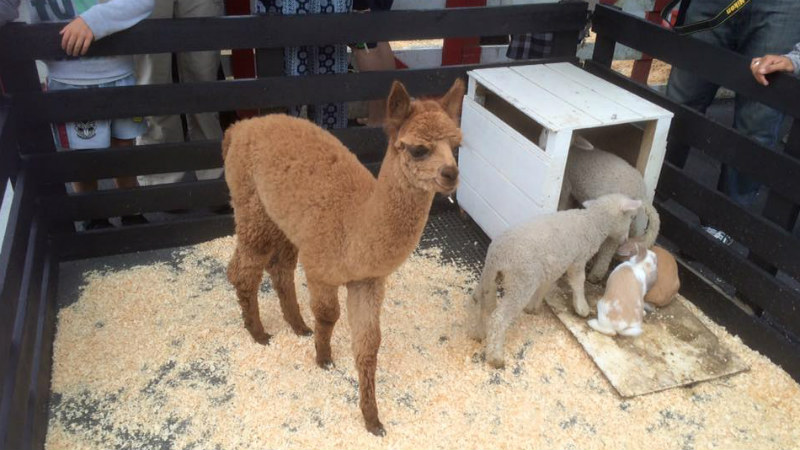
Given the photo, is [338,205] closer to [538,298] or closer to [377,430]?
[377,430]

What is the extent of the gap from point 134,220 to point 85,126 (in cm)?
86

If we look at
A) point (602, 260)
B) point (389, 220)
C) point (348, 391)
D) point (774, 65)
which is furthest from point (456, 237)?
point (774, 65)

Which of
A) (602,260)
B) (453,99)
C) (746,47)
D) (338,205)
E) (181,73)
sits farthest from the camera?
(181,73)

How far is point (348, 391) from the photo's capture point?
3029 mm

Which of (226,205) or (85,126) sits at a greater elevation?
(85,126)

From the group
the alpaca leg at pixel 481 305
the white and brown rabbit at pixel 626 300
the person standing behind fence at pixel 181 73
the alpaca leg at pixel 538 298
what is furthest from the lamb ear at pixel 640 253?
the person standing behind fence at pixel 181 73

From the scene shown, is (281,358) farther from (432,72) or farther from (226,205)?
(432,72)

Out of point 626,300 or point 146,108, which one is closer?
point 626,300

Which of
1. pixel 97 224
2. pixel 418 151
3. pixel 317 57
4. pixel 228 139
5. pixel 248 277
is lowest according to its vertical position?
pixel 97 224

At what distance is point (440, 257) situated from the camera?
409cm

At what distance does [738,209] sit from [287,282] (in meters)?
2.55

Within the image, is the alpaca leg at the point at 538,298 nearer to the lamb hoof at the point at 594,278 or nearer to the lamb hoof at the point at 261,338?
the lamb hoof at the point at 594,278

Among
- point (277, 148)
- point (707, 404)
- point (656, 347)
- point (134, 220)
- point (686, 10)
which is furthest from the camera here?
point (134, 220)

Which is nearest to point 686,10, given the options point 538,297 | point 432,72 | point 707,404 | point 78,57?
point 432,72
